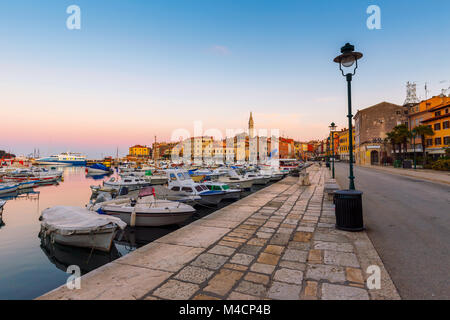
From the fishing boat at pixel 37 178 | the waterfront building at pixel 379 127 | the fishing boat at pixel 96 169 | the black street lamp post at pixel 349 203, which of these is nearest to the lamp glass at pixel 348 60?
the black street lamp post at pixel 349 203

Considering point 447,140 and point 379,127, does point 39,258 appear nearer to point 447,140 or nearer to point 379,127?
point 447,140

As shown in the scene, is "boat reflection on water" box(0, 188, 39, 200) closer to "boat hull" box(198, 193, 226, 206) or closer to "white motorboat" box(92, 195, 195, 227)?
"white motorboat" box(92, 195, 195, 227)

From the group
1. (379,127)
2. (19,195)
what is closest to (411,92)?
(379,127)

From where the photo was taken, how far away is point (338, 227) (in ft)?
23.9

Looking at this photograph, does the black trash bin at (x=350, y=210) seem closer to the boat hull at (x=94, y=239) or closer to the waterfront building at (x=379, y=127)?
the boat hull at (x=94, y=239)

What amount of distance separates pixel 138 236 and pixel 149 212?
1.37 meters

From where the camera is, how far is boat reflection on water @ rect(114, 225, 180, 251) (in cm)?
1099

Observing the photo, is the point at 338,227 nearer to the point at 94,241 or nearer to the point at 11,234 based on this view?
the point at 94,241

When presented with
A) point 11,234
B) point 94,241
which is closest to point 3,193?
point 11,234

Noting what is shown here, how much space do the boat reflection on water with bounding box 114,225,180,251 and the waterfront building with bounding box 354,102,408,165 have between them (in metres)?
63.1

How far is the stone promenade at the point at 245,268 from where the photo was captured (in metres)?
3.88

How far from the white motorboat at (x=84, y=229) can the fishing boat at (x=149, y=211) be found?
2.29 m

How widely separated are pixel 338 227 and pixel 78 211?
35.1 feet

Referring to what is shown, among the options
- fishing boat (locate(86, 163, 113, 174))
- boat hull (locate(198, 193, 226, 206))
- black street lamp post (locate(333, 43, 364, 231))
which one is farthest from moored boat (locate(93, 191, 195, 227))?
fishing boat (locate(86, 163, 113, 174))
